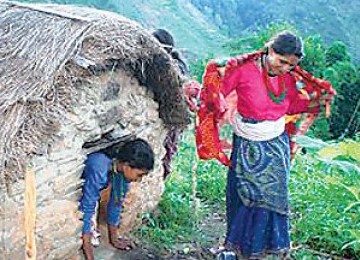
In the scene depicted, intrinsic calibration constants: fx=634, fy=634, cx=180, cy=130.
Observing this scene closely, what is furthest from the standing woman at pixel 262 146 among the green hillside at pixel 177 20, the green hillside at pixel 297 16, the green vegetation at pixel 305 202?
the green hillside at pixel 297 16

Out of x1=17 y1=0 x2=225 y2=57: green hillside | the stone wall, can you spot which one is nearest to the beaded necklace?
the stone wall

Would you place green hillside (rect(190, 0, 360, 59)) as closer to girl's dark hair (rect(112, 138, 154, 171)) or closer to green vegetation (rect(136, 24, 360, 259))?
green vegetation (rect(136, 24, 360, 259))

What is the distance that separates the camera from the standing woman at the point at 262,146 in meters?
4.36

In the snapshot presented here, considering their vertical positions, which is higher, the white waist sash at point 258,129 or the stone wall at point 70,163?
the white waist sash at point 258,129

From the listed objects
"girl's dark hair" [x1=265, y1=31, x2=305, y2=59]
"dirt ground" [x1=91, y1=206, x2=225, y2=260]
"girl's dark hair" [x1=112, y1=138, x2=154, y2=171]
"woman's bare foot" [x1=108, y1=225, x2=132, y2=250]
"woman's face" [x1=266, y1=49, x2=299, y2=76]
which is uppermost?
"girl's dark hair" [x1=265, y1=31, x2=305, y2=59]

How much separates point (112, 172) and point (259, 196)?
1123mm

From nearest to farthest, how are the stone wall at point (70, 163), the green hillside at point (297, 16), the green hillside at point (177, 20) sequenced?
1. the stone wall at point (70, 163)
2. the green hillside at point (177, 20)
3. the green hillside at point (297, 16)

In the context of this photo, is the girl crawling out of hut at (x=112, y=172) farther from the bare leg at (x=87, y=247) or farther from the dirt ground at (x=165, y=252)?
the dirt ground at (x=165, y=252)

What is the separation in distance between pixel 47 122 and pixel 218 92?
3.87 feet

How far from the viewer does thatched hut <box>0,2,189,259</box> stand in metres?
4.02

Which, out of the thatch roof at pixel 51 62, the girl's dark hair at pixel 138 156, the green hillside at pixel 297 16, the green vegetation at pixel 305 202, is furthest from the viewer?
the green hillside at pixel 297 16

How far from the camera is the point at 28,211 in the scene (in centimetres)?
363

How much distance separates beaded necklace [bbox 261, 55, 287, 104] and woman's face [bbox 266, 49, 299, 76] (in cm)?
4

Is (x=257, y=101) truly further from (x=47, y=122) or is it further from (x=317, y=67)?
(x=317, y=67)
